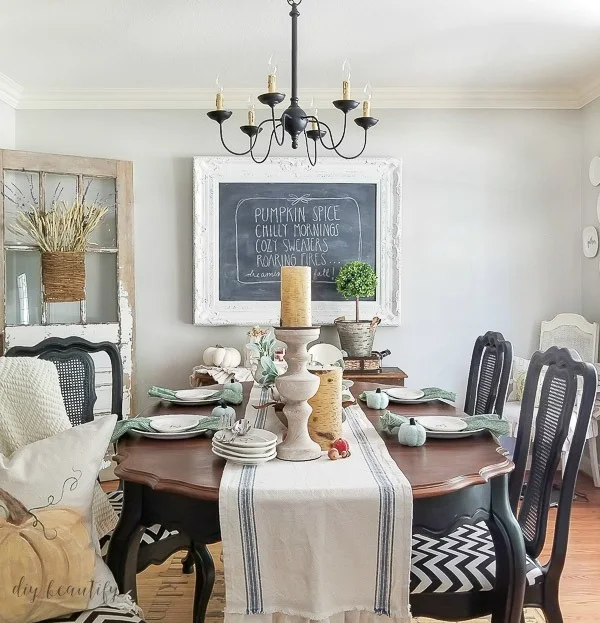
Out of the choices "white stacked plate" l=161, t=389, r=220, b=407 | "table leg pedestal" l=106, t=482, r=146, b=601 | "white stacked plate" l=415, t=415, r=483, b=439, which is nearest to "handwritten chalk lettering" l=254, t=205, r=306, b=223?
"white stacked plate" l=161, t=389, r=220, b=407

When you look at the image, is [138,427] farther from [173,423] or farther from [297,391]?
[297,391]

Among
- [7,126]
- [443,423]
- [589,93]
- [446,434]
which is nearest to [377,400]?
[443,423]

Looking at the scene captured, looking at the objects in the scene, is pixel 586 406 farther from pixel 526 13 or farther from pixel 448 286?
pixel 448 286

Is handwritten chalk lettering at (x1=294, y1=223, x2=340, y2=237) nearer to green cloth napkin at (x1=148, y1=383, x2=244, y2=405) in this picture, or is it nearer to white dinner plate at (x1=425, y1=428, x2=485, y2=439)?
green cloth napkin at (x1=148, y1=383, x2=244, y2=405)

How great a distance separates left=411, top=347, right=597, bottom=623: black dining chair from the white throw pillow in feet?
2.52

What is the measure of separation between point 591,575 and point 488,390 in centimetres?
89

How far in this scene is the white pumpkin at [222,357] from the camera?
11.7 feet

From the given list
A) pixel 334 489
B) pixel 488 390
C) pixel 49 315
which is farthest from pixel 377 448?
pixel 49 315

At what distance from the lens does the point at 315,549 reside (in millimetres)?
1317

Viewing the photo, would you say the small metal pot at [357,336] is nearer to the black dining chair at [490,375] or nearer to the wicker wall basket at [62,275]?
the black dining chair at [490,375]

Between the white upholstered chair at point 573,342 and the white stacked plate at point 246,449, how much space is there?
2217 mm

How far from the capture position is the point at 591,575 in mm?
2521

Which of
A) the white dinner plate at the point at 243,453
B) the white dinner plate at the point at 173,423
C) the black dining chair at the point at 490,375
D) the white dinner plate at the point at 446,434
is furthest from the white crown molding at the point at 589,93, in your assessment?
the white dinner plate at the point at 243,453

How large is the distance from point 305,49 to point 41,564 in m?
2.69
